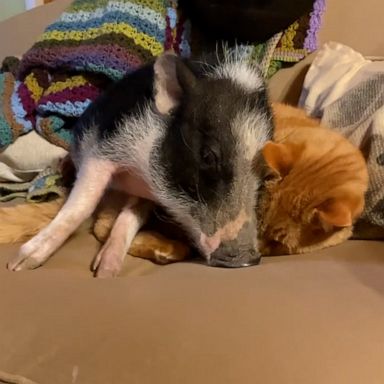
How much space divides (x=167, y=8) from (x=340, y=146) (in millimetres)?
532

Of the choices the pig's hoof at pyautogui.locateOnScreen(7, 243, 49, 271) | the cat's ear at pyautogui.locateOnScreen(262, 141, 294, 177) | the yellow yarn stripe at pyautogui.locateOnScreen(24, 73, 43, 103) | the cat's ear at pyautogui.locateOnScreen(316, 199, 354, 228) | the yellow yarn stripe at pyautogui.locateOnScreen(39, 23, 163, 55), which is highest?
the yellow yarn stripe at pyautogui.locateOnScreen(39, 23, 163, 55)

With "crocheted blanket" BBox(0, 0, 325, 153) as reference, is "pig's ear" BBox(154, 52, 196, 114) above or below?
above

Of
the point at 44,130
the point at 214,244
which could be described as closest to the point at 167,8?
the point at 44,130

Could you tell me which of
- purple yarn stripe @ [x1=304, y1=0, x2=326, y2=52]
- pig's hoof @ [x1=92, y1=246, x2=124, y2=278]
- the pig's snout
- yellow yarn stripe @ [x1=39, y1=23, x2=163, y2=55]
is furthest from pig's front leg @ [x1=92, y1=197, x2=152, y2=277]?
purple yarn stripe @ [x1=304, y1=0, x2=326, y2=52]

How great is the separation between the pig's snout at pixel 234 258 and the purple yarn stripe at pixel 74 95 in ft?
1.79

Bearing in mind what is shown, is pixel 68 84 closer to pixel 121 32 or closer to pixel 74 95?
pixel 74 95

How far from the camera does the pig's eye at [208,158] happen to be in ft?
3.34

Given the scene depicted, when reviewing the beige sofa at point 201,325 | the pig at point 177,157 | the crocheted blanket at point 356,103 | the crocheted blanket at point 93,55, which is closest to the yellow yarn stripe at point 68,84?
the crocheted blanket at point 93,55

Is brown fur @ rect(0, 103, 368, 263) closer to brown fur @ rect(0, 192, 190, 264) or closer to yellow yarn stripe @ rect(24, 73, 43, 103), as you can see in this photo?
brown fur @ rect(0, 192, 190, 264)

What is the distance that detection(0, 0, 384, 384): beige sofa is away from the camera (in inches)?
27.0

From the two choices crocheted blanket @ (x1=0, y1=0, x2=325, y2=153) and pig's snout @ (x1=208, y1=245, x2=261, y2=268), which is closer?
pig's snout @ (x1=208, y1=245, x2=261, y2=268)

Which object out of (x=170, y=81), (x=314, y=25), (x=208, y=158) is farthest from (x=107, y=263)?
(x=314, y=25)

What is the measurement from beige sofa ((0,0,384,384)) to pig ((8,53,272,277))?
0.27ft

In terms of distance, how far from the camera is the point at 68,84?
142cm
